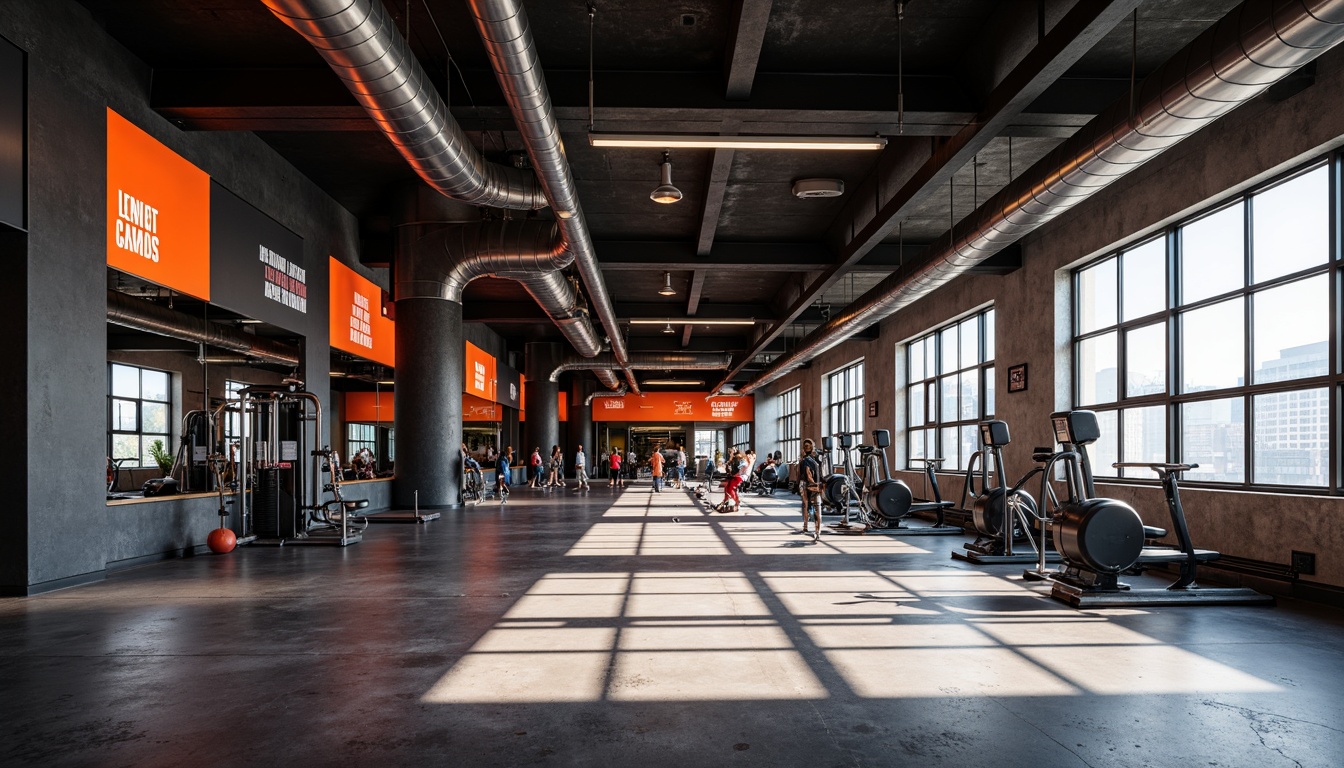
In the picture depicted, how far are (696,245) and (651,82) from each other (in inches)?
208

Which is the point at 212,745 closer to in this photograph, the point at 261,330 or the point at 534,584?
the point at 534,584

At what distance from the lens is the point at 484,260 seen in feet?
37.7

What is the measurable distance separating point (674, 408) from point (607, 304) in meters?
20.4

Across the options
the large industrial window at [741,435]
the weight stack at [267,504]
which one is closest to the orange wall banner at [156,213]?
the weight stack at [267,504]

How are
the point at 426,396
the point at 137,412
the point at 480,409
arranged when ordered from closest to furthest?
the point at 426,396 → the point at 137,412 → the point at 480,409

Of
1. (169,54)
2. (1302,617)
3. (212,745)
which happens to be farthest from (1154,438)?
(169,54)

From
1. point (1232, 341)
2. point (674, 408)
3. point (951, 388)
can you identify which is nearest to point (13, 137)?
point (1232, 341)

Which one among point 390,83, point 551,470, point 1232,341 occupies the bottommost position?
point 551,470

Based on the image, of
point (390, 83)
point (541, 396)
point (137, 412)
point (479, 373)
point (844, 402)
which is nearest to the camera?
point (390, 83)

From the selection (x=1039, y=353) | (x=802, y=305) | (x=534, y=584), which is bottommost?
(x=534, y=584)

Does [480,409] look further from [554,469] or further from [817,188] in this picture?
[817,188]

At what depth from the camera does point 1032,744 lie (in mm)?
3023

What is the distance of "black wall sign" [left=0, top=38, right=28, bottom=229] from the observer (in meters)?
5.64

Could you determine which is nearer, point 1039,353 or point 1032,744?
point 1032,744
